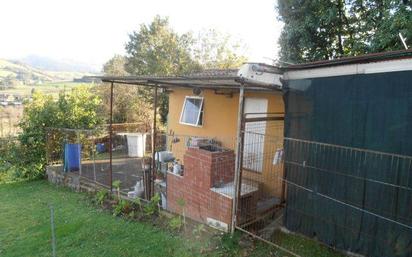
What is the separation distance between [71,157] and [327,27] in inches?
398

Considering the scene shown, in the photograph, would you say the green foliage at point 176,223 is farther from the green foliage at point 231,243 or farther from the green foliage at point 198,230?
the green foliage at point 231,243

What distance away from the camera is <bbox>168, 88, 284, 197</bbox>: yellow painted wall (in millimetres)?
6703

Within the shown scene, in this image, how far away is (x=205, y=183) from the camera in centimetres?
552

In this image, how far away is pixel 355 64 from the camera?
4.20 m

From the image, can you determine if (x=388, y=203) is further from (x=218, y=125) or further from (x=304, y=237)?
(x=218, y=125)

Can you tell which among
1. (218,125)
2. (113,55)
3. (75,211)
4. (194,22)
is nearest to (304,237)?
(218,125)

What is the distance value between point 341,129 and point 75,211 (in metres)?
6.07

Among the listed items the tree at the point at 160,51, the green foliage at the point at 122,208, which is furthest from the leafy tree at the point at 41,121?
the tree at the point at 160,51

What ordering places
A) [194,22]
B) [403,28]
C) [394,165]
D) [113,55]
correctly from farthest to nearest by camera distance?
1. [113,55]
2. [194,22]
3. [403,28]
4. [394,165]

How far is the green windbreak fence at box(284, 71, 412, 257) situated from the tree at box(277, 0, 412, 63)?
5.93 m

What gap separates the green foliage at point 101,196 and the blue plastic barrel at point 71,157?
251cm

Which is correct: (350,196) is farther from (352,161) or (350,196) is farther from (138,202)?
(138,202)

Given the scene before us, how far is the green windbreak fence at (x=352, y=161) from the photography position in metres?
3.77

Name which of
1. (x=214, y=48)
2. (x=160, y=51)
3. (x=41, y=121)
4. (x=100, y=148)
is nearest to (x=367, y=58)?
(x=41, y=121)
